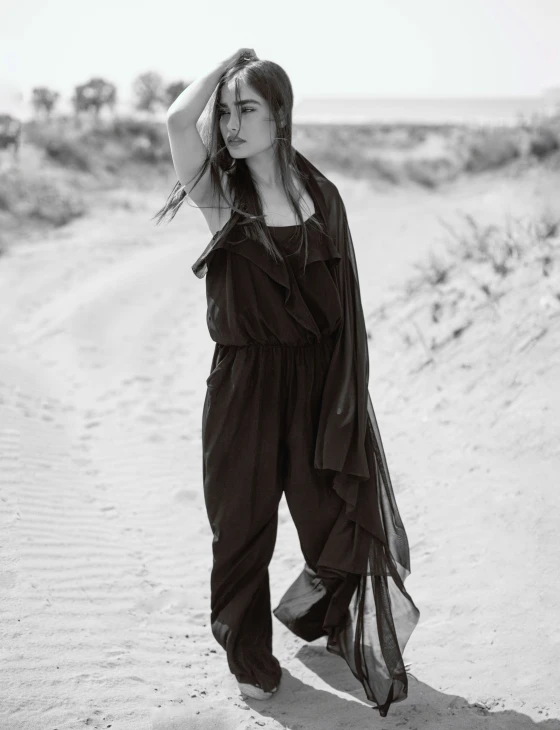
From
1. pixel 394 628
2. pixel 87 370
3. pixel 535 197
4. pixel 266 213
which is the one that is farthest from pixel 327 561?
pixel 535 197

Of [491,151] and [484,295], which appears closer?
[484,295]

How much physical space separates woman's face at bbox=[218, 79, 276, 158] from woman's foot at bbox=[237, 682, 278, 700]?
1.75 meters

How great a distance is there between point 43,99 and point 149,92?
3212mm

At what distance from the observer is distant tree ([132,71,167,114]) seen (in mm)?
23984

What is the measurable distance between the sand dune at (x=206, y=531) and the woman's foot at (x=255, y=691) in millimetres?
28

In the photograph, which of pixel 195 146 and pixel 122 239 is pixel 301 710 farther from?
pixel 122 239

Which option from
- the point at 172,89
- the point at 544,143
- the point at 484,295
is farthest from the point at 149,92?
the point at 484,295

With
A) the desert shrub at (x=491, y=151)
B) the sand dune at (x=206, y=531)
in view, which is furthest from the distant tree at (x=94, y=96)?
the sand dune at (x=206, y=531)

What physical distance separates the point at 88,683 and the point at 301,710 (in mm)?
712

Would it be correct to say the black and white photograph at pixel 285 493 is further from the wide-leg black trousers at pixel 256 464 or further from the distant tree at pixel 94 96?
the distant tree at pixel 94 96

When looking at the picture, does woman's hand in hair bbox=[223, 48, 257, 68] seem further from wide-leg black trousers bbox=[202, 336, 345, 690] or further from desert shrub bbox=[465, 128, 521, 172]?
desert shrub bbox=[465, 128, 521, 172]

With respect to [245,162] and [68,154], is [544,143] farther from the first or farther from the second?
[245,162]

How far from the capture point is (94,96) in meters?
22.6

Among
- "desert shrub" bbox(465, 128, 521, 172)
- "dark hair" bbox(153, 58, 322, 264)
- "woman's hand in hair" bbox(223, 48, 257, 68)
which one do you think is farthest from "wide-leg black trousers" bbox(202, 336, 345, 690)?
"desert shrub" bbox(465, 128, 521, 172)
